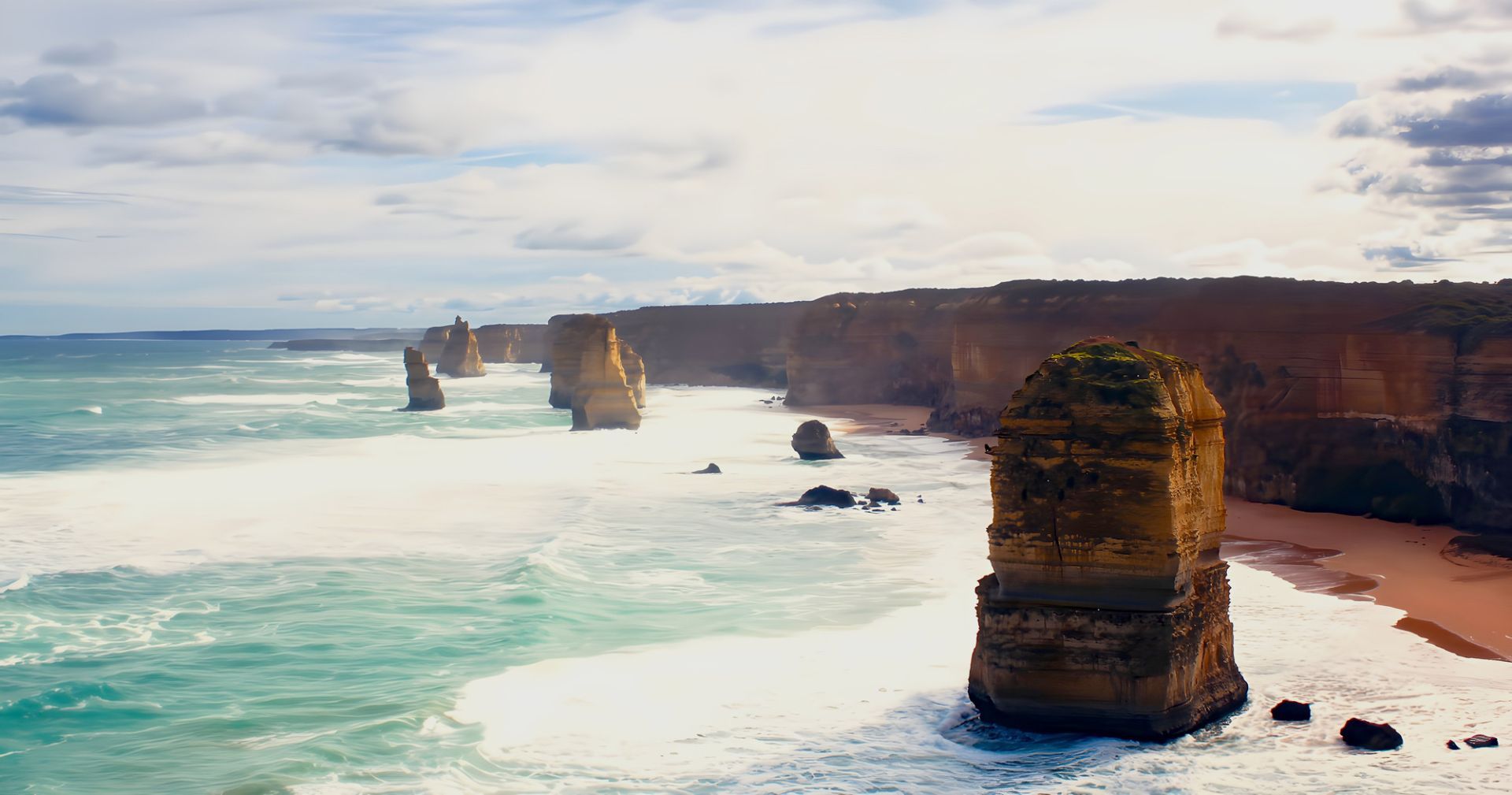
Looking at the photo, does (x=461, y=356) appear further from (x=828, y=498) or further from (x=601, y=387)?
(x=828, y=498)

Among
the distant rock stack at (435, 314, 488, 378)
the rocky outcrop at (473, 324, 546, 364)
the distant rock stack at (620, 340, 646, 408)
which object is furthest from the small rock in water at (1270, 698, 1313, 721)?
the rocky outcrop at (473, 324, 546, 364)

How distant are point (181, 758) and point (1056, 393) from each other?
10.0 m

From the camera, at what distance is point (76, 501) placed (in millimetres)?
32531

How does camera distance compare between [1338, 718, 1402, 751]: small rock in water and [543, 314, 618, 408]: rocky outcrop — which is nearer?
[1338, 718, 1402, 751]: small rock in water

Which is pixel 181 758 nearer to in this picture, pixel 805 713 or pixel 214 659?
pixel 214 659

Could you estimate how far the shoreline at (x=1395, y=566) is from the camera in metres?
16.9

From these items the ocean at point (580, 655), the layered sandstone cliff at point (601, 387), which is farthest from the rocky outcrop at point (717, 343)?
the ocean at point (580, 655)

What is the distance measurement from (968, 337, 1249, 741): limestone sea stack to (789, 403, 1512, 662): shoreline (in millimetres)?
5747

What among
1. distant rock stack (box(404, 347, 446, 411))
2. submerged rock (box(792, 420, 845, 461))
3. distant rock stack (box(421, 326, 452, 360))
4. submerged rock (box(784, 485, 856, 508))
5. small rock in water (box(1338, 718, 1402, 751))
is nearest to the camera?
small rock in water (box(1338, 718, 1402, 751))

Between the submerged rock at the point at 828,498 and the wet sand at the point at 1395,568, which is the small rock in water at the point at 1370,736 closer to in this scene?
the wet sand at the point at 1395,568

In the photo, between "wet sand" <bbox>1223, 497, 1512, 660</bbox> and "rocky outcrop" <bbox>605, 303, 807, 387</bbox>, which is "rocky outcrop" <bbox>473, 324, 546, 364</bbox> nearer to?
"rocky outcrop" <bbox>605, 303, 807, 387</bbox>

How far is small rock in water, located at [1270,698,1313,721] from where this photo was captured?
12718mm

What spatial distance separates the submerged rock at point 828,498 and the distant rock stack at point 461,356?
83492mm

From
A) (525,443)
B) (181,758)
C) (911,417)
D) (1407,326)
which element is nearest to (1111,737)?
(181,758)
